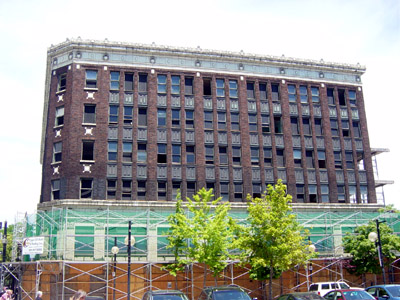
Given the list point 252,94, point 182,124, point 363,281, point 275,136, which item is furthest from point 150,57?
point 363,281

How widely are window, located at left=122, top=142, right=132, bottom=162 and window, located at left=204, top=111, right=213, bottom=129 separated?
814cm

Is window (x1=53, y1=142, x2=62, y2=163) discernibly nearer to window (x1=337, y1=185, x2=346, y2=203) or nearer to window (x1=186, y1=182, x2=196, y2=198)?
window (x1=186, y1=182, x2=196, y2=198)

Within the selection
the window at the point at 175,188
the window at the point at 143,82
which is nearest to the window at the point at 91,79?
the window at the point at 143,82

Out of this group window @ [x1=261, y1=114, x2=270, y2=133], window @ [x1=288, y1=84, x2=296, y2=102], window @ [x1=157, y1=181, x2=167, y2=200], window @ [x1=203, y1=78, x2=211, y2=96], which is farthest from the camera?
window @ [x1=288, y1=84, x2=296, y2=102]

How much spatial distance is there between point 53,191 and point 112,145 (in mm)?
7052

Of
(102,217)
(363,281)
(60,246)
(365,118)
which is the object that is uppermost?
(365,118)

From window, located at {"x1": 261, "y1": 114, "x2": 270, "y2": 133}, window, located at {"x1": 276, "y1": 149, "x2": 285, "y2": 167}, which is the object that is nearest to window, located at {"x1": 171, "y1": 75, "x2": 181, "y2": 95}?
window, located at {"x1": 261, "y1": 114, "x2": 270, "y2": 133}

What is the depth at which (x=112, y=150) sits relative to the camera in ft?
139

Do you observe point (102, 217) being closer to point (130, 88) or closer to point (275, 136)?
point (130, 88)

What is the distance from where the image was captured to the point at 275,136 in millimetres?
46875

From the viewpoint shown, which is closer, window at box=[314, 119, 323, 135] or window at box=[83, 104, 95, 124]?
window at box=[83, 104, 95, 124]

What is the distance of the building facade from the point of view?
4212 cm

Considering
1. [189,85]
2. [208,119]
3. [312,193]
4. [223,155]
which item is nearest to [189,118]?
[208,119]

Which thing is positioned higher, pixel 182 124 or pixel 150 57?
pixel 150 57
